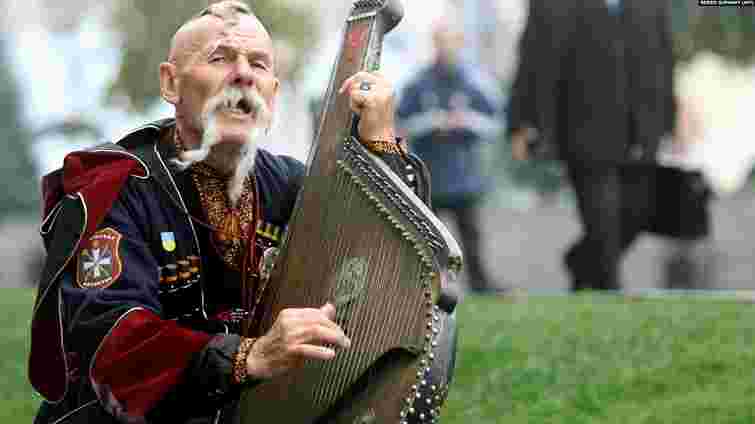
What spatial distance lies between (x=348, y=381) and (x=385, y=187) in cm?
46

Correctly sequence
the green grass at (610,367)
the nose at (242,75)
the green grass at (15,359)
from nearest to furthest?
the nose at (242,75)
the green grass at (610,367)
the green grass at (15,359)

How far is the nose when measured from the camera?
3400 millimetres

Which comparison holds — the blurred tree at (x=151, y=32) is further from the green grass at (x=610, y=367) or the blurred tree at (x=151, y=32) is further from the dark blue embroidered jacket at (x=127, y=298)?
the dark blue embroidered jacket at (x=127, y=298)

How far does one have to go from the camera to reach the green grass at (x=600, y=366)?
5.50 m

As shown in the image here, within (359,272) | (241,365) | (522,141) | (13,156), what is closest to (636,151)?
(522,141)

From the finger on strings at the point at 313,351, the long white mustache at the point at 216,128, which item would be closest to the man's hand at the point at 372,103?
the long white mustache at the point at 216,128

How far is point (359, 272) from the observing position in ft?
10.2

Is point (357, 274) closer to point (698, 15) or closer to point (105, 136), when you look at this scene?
point (698, 15)

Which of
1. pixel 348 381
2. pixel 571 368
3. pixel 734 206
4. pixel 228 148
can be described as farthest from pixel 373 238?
pixel 734 206

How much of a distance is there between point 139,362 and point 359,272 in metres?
0.55

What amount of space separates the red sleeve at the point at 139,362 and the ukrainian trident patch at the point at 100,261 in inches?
5.6

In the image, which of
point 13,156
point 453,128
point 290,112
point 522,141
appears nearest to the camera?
point 522,141

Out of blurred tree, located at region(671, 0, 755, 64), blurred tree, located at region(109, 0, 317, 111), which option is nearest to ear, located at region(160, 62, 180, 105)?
blurred tree, located at region(671, 0, 755, 64)

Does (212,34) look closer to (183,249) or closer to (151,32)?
(183,249)
